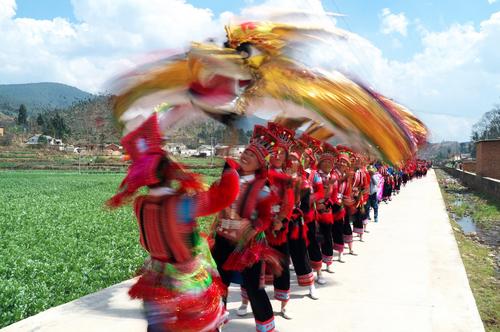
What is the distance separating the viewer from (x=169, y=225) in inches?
119

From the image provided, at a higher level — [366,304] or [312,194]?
[312,194]

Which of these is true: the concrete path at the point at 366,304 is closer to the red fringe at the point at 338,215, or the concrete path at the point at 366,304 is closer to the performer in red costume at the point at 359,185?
the red fringe at the point at 338,215

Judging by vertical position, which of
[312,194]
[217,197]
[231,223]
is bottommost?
[231,223]

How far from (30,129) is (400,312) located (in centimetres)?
11592

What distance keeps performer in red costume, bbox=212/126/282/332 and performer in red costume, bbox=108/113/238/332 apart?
1086 millimetres

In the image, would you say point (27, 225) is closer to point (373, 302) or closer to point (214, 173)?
point (373, 302)

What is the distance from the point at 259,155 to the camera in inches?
171

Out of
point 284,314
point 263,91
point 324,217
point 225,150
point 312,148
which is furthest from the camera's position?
point 324,217

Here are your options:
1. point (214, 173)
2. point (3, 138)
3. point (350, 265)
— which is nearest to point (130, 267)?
point (350, 265)

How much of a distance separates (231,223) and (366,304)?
2519 millimetres

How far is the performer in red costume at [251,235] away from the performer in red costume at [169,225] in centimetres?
109

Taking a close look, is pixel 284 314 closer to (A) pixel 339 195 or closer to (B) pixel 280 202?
(B) pixel 280 202

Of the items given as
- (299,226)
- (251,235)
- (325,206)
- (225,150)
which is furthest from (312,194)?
(225,150)

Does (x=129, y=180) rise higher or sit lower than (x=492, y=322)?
higher
